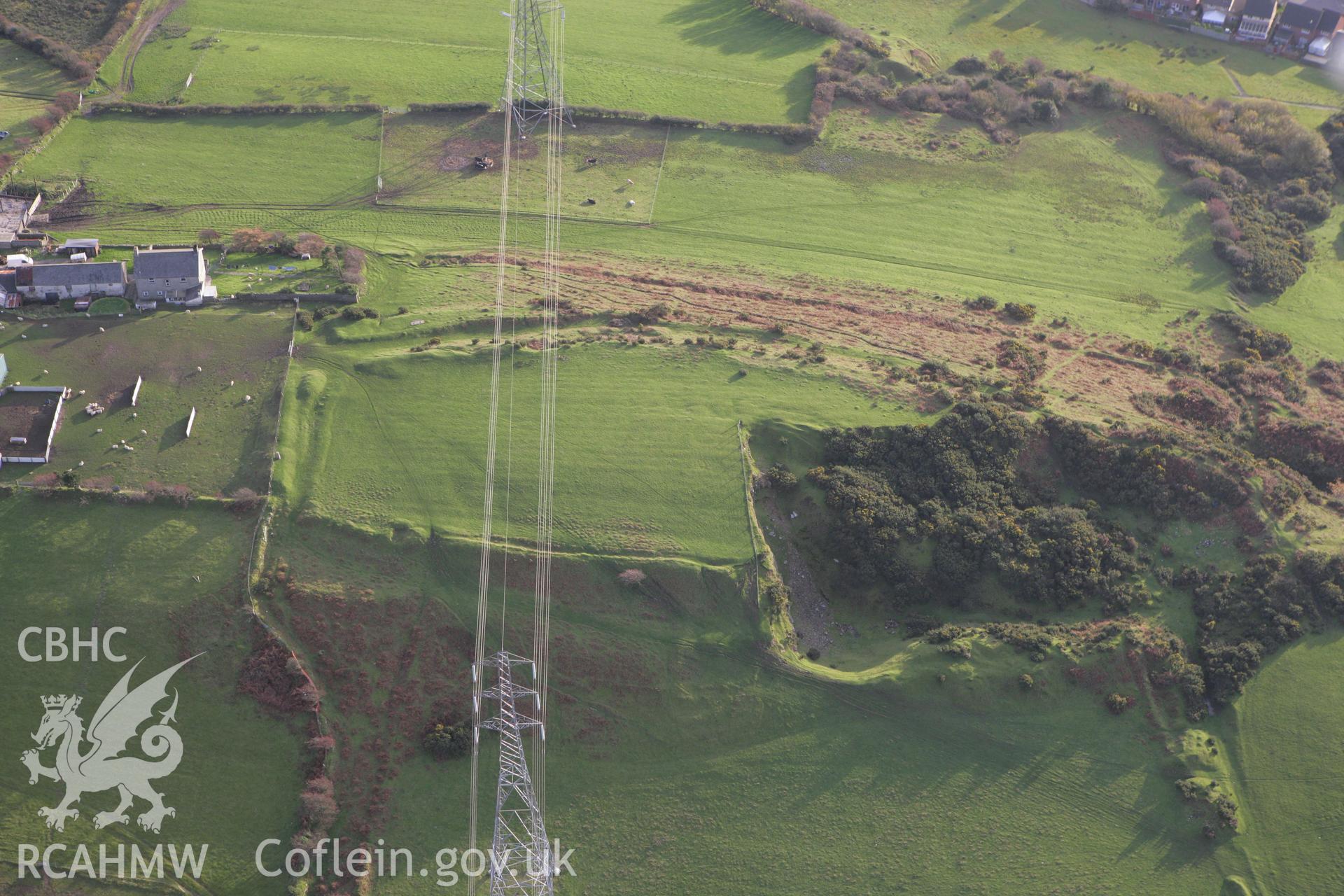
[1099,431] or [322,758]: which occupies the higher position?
[1099,431]

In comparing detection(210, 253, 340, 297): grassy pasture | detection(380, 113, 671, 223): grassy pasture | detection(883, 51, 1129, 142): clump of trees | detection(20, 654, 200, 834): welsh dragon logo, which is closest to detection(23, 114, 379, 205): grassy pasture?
detection(380, 113, 671, 223): grassy pasture

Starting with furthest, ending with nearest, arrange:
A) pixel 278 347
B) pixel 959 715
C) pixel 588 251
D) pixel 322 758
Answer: pixel 588 251 < pixel 278 347 < pixel 959 715 < pixel 322 758

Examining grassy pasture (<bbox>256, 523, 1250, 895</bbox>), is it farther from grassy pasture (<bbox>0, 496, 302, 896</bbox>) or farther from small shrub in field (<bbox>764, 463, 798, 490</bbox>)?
small shrub in field (<bbox>764, 463, 798, 490</bbox>)

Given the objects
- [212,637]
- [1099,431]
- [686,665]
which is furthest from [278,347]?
[1099,431]

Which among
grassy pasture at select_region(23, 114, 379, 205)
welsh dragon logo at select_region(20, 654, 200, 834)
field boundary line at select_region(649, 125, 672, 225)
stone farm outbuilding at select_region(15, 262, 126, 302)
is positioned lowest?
welsh dragon logo at select_region(20, 654, 200, 834)

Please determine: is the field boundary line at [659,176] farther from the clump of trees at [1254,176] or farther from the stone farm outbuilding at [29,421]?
the clump of trees at [1254,176]

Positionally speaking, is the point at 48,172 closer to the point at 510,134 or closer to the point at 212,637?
the point at 510,134
